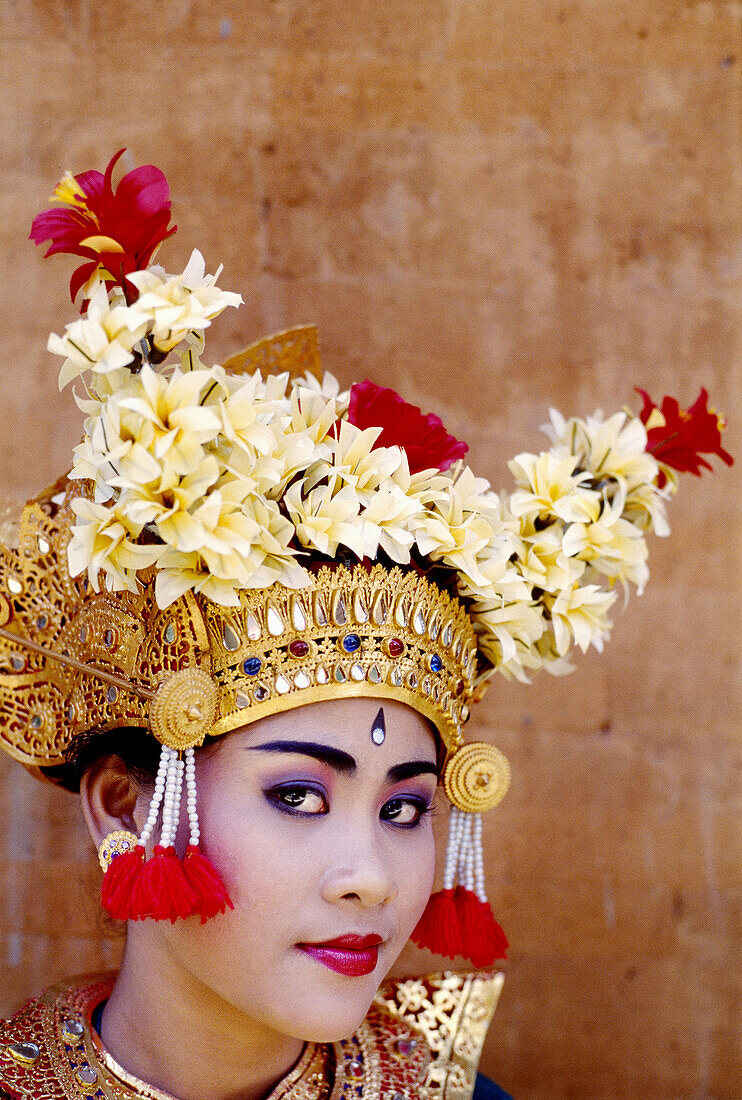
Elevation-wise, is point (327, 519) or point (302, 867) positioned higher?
point (327, 519)

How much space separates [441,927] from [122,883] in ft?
1.96

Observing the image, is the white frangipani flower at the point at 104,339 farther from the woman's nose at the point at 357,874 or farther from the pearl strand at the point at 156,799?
the woman's nose at the point at 357,874

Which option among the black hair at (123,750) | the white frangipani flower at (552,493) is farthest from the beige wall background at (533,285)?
the black hair at (123,750)

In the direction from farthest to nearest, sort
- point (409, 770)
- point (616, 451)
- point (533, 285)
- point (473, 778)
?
point (533, 285)
point (616, 451)
point (473, 778)
point (409, 770)

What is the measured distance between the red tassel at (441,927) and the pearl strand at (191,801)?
49 centimetres

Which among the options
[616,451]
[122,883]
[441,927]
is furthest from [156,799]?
[616,451]

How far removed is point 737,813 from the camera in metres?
2.72

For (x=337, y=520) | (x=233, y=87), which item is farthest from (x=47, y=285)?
(x=337, y=520)

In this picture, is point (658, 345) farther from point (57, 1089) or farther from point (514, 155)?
point (57, 1089)

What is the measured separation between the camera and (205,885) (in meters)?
1.54

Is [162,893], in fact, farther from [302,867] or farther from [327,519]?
[327,519]

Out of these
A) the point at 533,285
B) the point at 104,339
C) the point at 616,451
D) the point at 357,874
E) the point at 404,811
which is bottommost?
the point at 357,874

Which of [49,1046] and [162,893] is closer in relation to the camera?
[162,893]

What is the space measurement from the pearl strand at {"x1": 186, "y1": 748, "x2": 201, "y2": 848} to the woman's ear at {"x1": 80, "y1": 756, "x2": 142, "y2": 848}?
7.5 inches
